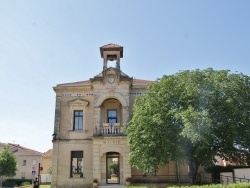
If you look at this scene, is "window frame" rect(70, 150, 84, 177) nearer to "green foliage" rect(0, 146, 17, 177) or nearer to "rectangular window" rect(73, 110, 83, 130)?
"rectangular window" rect(73, 110, 83, 130)

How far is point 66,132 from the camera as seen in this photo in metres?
30.0

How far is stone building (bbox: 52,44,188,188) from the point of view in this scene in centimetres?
2769

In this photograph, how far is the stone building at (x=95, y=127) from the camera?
27.7 m

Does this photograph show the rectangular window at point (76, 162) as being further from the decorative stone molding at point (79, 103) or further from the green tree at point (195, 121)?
the green tree at point (195, 121)

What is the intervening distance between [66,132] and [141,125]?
11.0m

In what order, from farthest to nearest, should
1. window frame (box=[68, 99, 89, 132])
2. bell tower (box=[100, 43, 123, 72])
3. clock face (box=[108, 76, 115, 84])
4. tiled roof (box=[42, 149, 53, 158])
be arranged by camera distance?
tiled roof (box=[42, 149, 53, 158]), bell tower (box=[100, 43, 123, 72]), window frame (box=[68, 99, 89, 132]), clock face (box=[108, 76, 115, 84])

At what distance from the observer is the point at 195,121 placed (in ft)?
60.2

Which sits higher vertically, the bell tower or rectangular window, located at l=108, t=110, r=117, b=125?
the bell tower

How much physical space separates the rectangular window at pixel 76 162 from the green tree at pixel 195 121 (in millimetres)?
8884

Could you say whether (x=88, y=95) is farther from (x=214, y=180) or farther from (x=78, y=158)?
(x=214, y=180)

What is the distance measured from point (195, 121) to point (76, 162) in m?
15.2

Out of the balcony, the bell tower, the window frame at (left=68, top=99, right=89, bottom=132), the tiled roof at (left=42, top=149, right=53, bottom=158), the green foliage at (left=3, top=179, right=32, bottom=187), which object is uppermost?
the bell tower

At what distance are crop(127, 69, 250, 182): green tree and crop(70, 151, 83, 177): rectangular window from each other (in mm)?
8884

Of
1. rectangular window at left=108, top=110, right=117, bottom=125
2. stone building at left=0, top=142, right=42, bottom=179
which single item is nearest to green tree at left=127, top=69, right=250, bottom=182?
rectangular window at left=108, top=110, right=117, bottom=125
